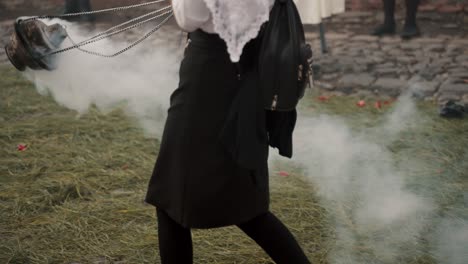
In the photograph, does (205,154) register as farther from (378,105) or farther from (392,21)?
(392,21)

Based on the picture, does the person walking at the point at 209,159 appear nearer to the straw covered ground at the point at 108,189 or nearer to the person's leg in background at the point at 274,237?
the person's leg in background at the point at 274,237

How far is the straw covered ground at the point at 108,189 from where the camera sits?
308 centimetres

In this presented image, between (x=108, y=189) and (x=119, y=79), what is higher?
(x=119, y=79)

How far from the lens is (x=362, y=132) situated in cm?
473

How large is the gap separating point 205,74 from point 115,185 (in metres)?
2.02

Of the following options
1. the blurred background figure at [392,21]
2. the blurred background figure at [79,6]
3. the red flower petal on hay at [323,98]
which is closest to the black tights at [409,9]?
the blurred background figure at [392,21]

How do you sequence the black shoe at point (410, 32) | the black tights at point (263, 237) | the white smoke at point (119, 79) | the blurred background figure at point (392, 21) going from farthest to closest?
the blurred background figure at point (392, 21) < the black shoe at point (410, 32) < the white smoke at point (119, 79) < the black tights at point (263, 237)

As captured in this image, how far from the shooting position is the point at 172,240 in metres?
2.28

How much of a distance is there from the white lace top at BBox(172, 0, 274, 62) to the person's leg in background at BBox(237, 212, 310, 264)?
0.65 metres

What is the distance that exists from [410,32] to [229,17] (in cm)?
644

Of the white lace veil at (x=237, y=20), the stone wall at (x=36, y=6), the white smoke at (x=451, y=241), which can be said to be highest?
the white lace veil at (x=237, y=20)

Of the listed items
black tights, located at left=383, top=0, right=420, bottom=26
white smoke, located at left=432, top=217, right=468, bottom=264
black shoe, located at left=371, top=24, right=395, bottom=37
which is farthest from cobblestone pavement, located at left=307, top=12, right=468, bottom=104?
white smoke, located at left=432, top=217, right=468, bottom=264

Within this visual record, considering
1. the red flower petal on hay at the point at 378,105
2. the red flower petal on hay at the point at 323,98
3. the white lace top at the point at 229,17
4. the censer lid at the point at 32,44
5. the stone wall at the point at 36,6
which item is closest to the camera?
the white lace top at the point at 229,17

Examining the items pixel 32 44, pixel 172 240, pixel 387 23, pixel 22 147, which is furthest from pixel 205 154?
pixel 387 23
